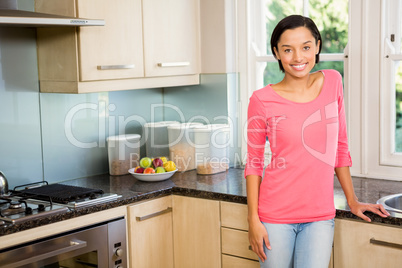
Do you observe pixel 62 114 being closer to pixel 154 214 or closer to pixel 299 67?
pixel 154 214

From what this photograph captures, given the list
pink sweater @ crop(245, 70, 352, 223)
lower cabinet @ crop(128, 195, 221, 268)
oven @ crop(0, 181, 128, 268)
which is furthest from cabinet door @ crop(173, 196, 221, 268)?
pink sweater @ crop(245, 70, 352, 223)

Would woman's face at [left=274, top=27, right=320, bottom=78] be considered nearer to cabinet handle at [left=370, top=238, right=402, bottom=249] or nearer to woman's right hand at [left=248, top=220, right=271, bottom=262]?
woman's right hand at [left=248, top=220, right=271, bottom=262]

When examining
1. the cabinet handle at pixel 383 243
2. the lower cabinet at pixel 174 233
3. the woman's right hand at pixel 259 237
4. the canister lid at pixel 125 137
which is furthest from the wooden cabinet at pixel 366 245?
the canister lid at pixel 125 137

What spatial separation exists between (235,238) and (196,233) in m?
0.22

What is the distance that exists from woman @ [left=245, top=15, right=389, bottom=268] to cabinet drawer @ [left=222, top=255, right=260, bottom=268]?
0.40 metres

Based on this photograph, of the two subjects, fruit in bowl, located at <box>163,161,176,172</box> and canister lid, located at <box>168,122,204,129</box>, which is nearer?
fruit in bowl, located at <box>163,161,176,172</box>

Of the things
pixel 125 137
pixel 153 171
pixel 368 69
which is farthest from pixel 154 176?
pixel 368 69

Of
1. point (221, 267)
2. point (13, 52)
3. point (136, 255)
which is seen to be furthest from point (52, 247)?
point (13, 52)

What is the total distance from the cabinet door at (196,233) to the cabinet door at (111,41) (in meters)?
0.67

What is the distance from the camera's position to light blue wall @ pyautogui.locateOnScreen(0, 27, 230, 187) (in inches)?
107

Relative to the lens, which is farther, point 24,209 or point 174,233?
point 174,233

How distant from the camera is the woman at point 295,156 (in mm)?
2068

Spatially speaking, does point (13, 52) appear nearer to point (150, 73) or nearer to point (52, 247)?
point (150, 73)

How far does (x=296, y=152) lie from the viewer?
208 cm
